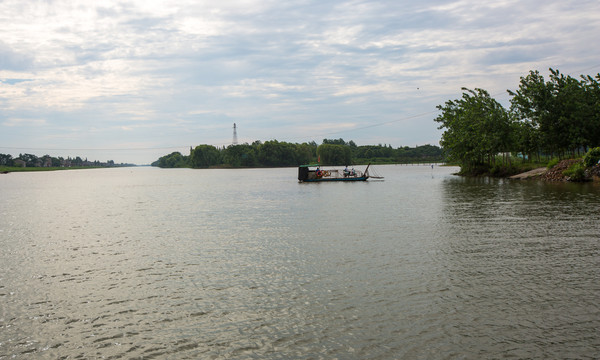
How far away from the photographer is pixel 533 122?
294ft

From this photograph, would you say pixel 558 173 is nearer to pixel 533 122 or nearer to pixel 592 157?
pixel 592 157

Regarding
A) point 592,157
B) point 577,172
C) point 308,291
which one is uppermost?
point 592,157

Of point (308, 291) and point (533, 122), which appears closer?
point (308, 291)

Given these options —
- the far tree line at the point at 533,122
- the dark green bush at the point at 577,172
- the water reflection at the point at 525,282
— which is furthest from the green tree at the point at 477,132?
the water reflection at the point at 525,282

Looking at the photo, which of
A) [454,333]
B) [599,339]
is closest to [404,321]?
[454,333]

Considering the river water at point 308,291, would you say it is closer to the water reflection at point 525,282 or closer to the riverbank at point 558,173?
the water reflection at point 525,282

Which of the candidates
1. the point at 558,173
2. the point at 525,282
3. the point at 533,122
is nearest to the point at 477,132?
the point at 533,122

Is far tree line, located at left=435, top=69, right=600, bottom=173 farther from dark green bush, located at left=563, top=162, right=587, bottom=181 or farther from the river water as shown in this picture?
the river water

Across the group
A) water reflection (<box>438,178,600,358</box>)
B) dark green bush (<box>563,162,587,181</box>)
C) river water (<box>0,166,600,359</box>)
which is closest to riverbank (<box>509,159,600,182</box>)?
dark green bush (<box>563,162,587,181</box>)

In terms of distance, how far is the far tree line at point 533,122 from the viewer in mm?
81812

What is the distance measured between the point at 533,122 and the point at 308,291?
89692 mm

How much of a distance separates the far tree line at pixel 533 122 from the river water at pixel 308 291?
61824 millimetres

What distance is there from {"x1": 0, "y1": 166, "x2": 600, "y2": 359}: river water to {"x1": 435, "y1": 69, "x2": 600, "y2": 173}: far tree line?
203 feet

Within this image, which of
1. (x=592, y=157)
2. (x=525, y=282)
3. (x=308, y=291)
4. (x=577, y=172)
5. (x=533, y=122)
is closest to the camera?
(x=308, y=291)
